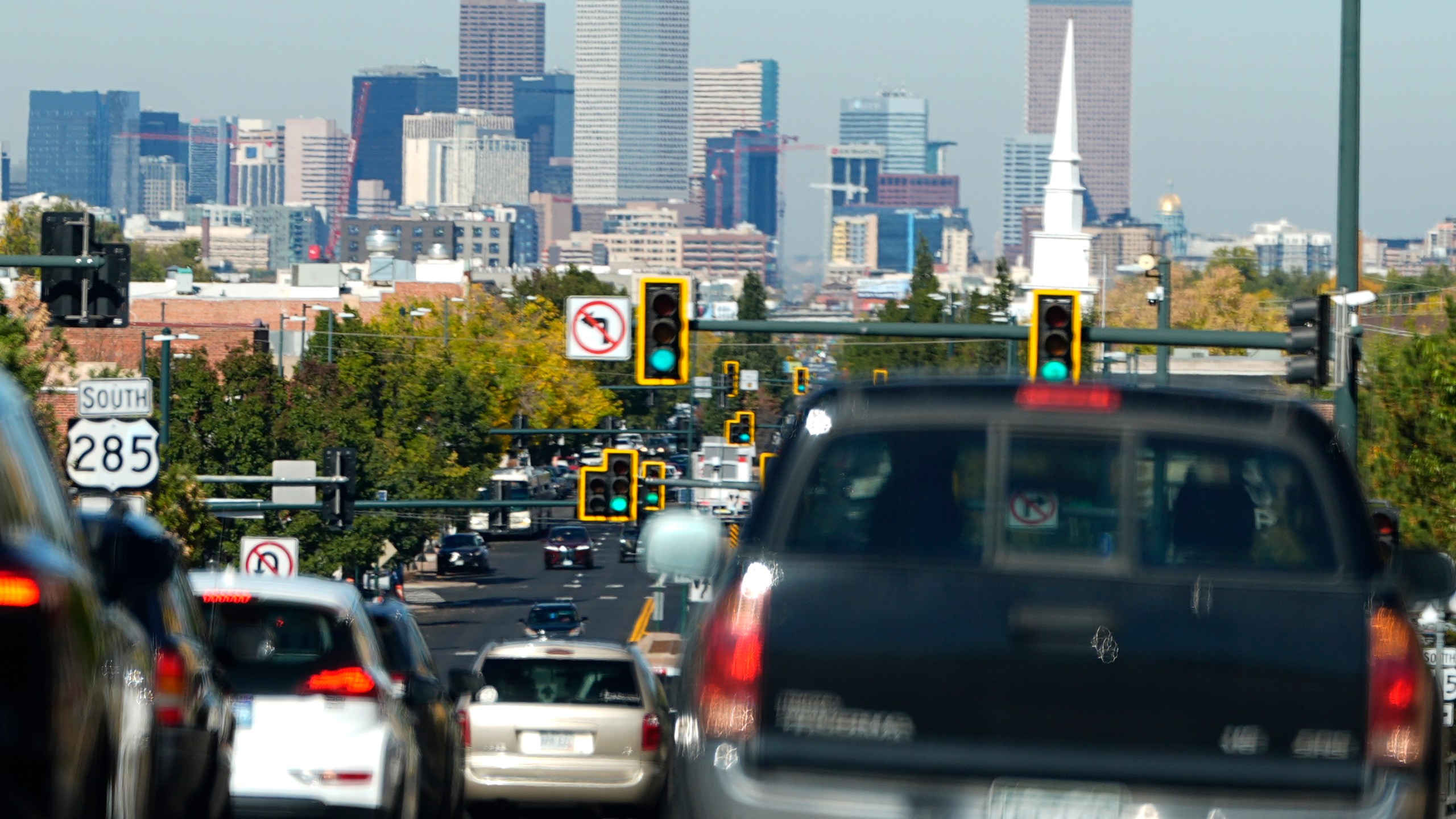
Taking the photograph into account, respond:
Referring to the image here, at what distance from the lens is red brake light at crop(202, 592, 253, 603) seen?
11.1 m

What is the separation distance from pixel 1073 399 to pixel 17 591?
8.71 ft

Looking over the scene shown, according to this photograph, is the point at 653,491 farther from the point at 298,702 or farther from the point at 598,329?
the point at 298,702

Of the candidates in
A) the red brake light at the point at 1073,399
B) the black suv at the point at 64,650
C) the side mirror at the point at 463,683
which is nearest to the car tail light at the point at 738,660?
the red brake light at the point at 1073,399

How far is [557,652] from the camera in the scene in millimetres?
16984

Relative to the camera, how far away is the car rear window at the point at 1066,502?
5602mm

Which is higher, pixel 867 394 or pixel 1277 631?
pixel 867 394

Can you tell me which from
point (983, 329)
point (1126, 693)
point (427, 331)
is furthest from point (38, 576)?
point (427, 331)

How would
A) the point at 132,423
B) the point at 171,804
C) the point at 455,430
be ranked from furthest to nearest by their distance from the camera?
the point at 455,430 → the point at 132,423 → the point at 171,804

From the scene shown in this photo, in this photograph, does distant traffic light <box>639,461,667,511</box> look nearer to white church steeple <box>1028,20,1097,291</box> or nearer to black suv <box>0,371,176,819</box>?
black suv <box>0,371,176,819</box>

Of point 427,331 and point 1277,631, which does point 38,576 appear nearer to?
point 1277,631

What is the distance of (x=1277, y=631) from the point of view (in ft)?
18.0

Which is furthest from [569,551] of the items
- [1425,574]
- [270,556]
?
[1425,574]

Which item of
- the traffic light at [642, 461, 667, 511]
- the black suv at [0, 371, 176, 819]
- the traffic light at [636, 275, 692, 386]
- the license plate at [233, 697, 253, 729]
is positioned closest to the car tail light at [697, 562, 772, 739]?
the black suv at [0, 371, 176, 819]

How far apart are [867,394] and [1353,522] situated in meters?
1.27
